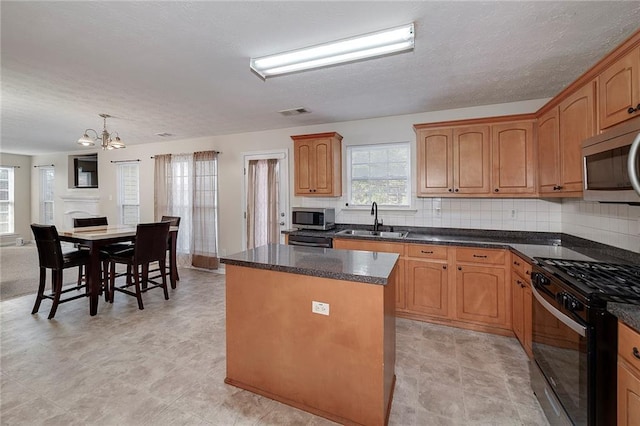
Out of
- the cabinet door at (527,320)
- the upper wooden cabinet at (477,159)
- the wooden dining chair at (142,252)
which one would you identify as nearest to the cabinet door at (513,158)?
the upper wooden cabinet at (477,159)

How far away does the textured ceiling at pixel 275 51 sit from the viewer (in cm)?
174

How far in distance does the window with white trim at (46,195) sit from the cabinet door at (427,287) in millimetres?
9343

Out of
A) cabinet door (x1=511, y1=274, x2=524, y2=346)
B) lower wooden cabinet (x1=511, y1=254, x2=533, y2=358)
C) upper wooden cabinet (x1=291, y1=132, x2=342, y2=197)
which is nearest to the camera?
lower wooden cabinet (x1=511, y1=254, x2=533, y2=358)

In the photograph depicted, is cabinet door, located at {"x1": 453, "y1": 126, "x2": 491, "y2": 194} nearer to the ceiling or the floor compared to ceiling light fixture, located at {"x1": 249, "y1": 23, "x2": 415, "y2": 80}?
nearer to the floor

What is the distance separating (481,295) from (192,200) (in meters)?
4.87

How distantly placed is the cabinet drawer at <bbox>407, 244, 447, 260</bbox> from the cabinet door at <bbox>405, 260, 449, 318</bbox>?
7 cm

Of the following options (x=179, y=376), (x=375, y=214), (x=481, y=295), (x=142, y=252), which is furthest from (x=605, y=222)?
(x=142, y=252)

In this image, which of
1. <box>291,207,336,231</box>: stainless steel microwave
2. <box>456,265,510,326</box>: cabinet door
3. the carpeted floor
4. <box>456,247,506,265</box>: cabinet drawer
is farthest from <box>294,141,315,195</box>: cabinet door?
the carpeted floor

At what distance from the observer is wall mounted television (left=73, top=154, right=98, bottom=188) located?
6707mm

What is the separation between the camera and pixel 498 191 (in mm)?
3104

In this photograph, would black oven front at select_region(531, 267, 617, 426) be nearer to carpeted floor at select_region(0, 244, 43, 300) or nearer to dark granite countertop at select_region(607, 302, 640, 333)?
dark granite countertop at select_region(607, 302, 640, 333)

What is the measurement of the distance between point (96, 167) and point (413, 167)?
7.18 m

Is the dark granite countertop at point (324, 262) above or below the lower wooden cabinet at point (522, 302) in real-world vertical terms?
above

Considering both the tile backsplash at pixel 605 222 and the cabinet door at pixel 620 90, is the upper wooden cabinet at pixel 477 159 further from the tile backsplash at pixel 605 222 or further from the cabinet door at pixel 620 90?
the cabinet door at pixel 620 90
